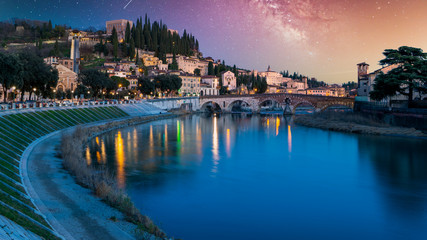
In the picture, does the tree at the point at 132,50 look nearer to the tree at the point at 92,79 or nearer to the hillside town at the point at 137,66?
the hillside town at the point at 137,66

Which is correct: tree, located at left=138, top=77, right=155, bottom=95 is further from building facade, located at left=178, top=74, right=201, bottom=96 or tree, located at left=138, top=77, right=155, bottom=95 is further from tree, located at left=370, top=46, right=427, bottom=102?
tree, located at left=370, top=46, right=427, bottom=102

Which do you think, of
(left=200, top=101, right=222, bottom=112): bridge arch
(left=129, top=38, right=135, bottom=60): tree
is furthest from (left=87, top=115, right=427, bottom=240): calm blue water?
(left=129, top=38, right=135, bottom=60): tree

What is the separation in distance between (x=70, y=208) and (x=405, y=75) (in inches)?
1632

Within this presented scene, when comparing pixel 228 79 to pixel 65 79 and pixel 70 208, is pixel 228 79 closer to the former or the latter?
pixel 65 79

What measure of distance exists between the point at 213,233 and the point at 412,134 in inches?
1330

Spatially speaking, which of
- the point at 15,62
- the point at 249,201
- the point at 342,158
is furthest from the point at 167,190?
the point at 15,62

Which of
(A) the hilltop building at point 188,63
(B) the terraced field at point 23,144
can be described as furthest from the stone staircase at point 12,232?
(A) the hilltop building at point 188,63

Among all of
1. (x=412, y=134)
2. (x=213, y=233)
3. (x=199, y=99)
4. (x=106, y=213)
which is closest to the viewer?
(x=106, y=213)

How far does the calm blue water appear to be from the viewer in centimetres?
1341

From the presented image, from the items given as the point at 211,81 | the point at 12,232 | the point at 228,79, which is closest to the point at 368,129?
the point at 12,232

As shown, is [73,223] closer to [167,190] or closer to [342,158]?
[167,190]

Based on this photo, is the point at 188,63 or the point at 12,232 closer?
the point at 12,232

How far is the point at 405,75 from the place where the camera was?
41.5 meters

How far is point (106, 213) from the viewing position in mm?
11914
